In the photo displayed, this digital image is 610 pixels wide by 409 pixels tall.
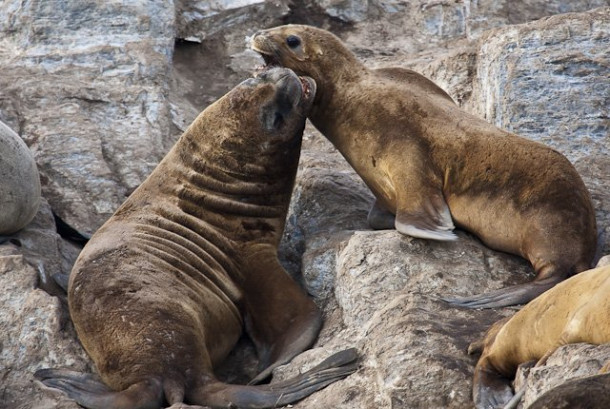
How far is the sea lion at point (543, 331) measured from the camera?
17.1 feet

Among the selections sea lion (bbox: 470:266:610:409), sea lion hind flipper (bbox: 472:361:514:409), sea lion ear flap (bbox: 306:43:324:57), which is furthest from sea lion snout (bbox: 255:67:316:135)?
sea lion hind flipper (bbox: 472:361:514:409)

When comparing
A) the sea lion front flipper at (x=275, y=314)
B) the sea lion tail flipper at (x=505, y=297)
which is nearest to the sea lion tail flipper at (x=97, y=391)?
the sea lion front flipper at (x=275, y=314)

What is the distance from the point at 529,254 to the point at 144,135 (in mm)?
3952

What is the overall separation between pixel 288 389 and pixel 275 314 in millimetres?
1196

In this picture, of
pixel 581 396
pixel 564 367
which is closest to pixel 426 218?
pixel 564 367

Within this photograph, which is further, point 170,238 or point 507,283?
point 170,238

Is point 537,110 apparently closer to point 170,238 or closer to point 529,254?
point 529,254

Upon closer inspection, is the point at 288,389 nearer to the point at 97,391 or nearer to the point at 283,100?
the point at 97,391

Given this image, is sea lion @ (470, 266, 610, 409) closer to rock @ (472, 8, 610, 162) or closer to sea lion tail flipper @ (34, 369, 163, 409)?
sea lion tail flipper @ (34, 369, 163, 409)

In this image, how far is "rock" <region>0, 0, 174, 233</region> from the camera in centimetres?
979

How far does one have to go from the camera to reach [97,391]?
6910 mm

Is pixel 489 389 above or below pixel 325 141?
above

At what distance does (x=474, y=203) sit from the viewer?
311 inches

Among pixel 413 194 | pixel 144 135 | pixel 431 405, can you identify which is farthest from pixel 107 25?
pixel 431 405
